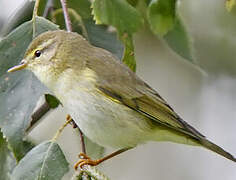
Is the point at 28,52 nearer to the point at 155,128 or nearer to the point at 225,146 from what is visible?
the point at 155,128

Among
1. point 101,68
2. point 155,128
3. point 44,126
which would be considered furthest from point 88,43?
point 44,126

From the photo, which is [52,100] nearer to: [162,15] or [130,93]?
[130,93]

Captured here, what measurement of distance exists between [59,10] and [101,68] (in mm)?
618

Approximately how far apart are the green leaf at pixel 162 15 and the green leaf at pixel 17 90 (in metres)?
0.58

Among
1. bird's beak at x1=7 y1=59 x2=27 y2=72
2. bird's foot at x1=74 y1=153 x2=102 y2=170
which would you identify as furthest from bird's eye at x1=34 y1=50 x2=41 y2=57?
bird's foot at x1=74 y1=153 x2=102 y2=170

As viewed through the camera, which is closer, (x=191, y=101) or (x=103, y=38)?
(x=103, y=38)

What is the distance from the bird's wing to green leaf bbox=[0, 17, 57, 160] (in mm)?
370

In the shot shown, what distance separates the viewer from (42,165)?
2.58 metres

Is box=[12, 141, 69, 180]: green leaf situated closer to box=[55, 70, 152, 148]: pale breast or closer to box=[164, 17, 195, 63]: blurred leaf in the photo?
box=[55, 70, 152, 148]: pale breast

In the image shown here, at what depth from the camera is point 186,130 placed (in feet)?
9.82

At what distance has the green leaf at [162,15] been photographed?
2.94m

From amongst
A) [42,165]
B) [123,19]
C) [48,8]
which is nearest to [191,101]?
[48,8]

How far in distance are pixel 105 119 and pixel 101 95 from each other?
15cm

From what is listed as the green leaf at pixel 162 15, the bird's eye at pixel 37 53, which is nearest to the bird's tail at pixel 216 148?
the green leaf at pixel 162 15
